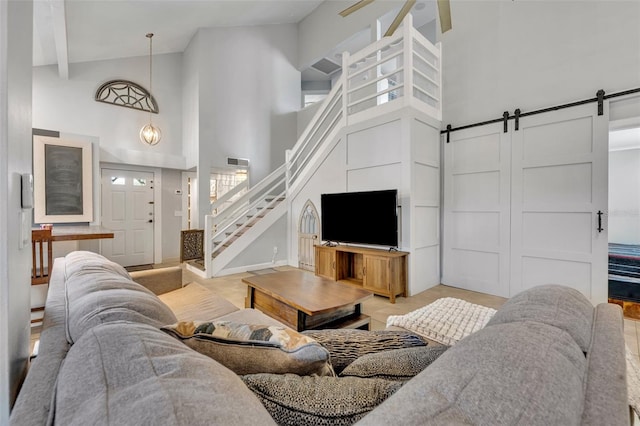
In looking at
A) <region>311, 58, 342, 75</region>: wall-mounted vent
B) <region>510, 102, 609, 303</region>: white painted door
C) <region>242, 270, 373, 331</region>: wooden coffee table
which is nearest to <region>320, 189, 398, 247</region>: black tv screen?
<region>242, 270, 373, 331</region>: wooden coffee table

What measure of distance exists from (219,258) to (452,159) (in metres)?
4.03

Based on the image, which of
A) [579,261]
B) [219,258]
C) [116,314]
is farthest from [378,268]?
[116,314]

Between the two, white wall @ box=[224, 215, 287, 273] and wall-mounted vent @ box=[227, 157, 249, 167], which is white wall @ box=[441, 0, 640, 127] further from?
wall-mounted vent @ box=[227, 157, 249, 167]

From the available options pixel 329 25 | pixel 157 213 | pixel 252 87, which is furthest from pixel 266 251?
pixel 329 25

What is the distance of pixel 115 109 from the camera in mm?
5543

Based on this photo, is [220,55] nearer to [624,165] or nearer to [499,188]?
[499,188]

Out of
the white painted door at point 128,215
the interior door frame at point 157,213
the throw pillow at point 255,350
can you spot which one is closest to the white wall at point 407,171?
the throw pillow at point 255,350

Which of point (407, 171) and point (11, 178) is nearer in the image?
point (11, 178)

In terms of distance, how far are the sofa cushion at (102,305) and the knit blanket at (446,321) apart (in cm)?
132

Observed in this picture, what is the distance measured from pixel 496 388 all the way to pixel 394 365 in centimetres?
36

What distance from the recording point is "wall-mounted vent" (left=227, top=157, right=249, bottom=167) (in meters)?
6.18

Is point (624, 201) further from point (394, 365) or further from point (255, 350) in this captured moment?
point (255, 350)

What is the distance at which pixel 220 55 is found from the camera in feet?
19.7

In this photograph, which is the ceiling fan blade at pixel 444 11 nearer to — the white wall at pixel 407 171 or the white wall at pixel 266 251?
the white wall at pixel 407 171
